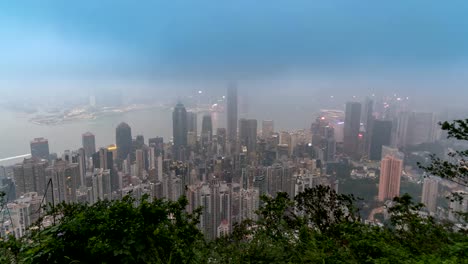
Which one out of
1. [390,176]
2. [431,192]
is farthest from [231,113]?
[431,192]

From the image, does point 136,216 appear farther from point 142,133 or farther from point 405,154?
point 142,133

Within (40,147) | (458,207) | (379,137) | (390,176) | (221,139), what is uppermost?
(379,137)

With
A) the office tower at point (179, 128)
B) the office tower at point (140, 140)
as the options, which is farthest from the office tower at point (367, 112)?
the office tower at point (140, 140)

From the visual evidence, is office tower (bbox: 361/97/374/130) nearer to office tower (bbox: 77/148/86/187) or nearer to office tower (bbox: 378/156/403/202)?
office tower (bbox: 378/156/403/202)

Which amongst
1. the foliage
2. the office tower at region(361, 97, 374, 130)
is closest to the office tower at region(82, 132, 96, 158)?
the foliage

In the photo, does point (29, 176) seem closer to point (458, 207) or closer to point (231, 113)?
point (458, 207)

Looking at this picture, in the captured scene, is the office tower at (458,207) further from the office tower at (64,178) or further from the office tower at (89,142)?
the office tower at (89,142)
